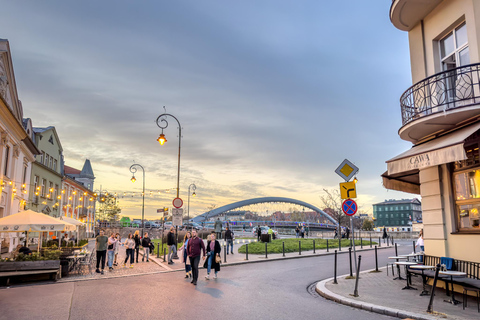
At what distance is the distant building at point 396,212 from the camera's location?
149000mm

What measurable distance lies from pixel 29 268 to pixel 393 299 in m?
12.9

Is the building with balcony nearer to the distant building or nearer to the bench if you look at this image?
the bench

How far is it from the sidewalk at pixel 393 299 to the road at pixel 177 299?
376 mm

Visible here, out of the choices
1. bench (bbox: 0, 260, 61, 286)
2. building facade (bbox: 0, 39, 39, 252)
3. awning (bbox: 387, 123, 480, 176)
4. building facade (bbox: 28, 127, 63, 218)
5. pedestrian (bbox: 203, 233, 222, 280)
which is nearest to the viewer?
awning (bbox: 387, 123, 480, 176)

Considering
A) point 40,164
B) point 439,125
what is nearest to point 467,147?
point 439,125

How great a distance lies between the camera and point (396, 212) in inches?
6038

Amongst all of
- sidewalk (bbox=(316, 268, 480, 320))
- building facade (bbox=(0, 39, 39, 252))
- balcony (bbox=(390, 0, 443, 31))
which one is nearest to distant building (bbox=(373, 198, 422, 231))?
building facade (bbox=(0, 39, 39, 252))

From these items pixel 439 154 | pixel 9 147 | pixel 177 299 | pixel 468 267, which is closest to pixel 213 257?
pixel 177 299

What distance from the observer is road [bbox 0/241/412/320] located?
27.3 ft

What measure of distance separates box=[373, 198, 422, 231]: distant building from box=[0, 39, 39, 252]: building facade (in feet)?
468

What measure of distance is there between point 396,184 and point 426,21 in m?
5.78

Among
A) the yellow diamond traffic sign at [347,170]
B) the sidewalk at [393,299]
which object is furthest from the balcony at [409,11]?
the sidewalk at [393,299]

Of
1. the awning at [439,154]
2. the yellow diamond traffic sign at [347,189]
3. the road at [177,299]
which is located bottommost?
the road at [177,299]

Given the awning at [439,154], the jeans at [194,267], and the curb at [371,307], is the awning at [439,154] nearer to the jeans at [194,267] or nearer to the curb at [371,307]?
the curb at [371,307]
